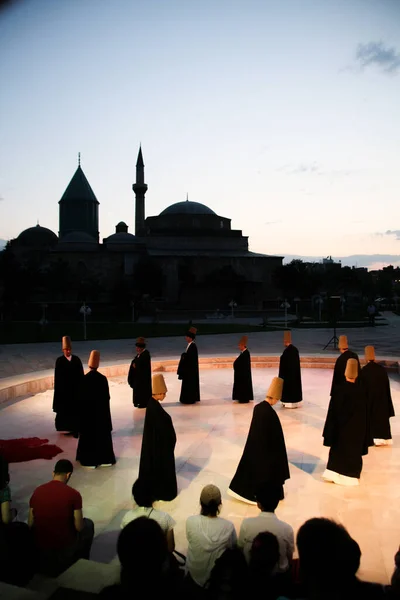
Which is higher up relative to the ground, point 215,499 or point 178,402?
point 215,499

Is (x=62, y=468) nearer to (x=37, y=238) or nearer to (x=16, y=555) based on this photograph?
(x=16, y=555)

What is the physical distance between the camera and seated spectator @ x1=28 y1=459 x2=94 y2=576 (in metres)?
3.72

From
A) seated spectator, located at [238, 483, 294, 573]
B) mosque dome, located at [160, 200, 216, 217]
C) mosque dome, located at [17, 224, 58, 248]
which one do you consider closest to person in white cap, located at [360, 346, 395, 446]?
seated spectator, located at [238, 483, 294, 573]

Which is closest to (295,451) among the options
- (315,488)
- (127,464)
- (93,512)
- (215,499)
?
(315,488)

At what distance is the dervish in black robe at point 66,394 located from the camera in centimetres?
840

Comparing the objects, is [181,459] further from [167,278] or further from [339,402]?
[167,278]

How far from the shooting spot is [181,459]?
7.16 m

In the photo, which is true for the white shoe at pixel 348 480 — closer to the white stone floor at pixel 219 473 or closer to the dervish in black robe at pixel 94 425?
the white stone floor at pixel 219 473

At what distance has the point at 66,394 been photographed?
8453 millimetres

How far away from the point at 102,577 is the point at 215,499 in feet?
3.00

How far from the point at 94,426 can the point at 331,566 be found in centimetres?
474

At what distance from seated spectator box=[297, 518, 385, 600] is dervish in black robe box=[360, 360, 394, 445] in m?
5.46

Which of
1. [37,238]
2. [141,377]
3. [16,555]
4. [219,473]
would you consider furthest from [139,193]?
[16,555]

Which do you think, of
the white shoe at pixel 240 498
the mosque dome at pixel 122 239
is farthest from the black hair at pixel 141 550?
the mosque dome at pixel 122 239
